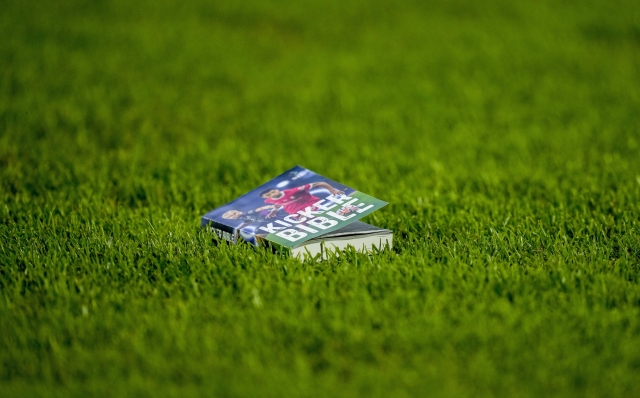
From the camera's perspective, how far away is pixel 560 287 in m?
2.70

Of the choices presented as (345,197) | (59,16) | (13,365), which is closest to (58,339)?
(13,365)

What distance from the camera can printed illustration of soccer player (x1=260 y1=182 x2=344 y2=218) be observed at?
10.8ft

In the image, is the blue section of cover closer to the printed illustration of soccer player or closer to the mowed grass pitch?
the printed illustration of soccer player

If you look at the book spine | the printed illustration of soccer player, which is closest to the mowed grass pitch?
the book spine

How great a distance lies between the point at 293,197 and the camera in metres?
3.40

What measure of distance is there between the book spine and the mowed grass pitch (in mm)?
79

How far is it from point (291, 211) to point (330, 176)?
1.42 m

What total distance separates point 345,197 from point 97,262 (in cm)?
113

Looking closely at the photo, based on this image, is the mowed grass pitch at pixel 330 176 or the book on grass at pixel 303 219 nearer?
the mowed grass pitch at pixel 330 176

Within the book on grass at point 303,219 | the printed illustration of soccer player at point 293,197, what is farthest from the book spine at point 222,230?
the printed illustration of soccer player at point 293,197

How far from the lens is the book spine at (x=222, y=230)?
3201 millimetres

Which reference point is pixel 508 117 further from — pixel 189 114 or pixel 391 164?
pixel 189 114

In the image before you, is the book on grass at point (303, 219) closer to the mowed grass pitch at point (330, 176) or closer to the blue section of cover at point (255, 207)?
the blue section of cover at point (255, 207)

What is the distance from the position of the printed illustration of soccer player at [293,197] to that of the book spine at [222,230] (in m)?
0.18
